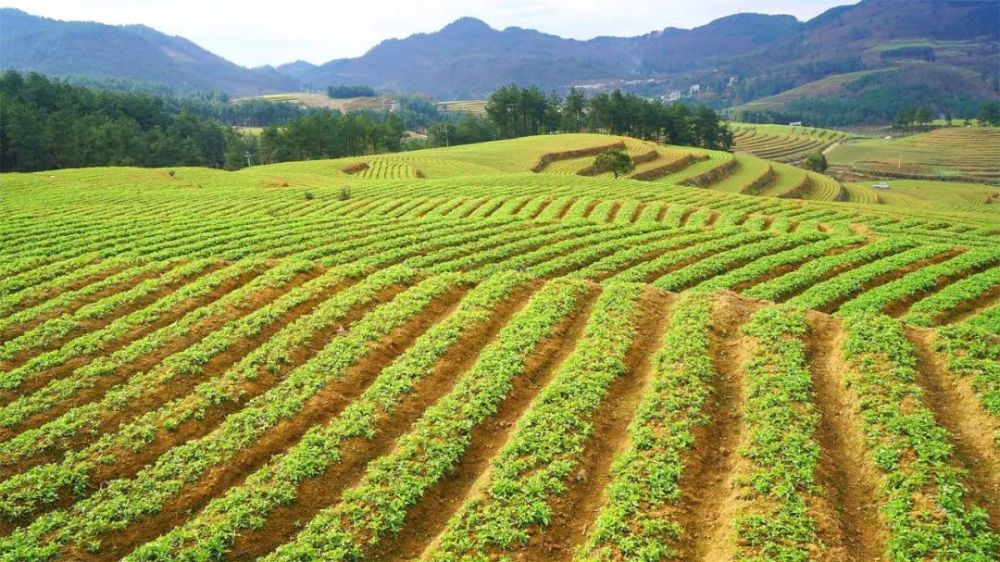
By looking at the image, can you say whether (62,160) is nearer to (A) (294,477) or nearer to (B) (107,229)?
(B) (107,229)

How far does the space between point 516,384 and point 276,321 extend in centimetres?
889

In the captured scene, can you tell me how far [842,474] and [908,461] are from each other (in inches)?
49.1

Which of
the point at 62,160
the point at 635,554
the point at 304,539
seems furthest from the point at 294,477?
the point at 62,160

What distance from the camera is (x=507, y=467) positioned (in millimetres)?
11867

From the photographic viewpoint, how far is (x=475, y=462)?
12.6 meters

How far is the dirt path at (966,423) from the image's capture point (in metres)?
10.8

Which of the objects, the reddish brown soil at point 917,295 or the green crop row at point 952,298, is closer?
the green crop row at point 952,298

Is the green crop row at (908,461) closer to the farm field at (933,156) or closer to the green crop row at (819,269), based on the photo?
the green crop row at (819,269)

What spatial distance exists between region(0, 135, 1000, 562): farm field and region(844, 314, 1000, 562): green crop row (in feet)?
0.16

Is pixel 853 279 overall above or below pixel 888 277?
above

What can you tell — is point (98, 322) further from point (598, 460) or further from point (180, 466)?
point (598, 460)

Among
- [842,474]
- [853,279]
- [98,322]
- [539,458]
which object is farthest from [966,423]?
[98,322]

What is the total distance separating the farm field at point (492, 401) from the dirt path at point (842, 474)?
6 cm

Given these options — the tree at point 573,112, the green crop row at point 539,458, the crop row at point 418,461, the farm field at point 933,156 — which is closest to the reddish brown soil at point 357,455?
the crop row at point 418,461
